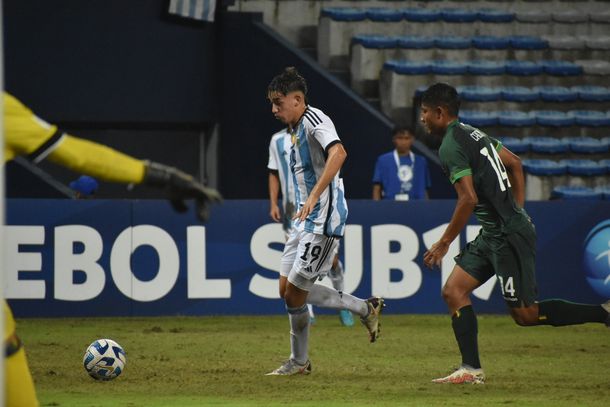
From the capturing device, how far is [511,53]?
20344 millimetres

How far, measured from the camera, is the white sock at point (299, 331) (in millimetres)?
9531

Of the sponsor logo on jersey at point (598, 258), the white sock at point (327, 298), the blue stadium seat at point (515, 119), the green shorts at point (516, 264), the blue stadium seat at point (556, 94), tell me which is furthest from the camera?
the blue stadium seat at point (556, 94)

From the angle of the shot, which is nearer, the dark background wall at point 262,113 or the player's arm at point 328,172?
the player's arm at point 328,172

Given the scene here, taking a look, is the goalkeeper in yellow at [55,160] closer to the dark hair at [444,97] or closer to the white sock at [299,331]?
the dark hair at [444,97]

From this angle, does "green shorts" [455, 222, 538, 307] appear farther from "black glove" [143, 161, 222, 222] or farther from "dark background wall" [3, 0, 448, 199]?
"dark background wall" [3, 0, 448, 199]

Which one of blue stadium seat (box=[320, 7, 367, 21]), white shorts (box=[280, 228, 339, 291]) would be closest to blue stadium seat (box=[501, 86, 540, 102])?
blue stadium seat (box=[320, 7, 367, 21])

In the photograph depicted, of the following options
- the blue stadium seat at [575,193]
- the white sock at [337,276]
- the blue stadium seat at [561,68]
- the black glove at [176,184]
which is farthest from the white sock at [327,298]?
the blue stadium seat at [561,68]

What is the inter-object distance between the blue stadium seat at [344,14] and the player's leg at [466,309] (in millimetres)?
11314

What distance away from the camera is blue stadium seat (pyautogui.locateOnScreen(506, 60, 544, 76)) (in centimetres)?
1983

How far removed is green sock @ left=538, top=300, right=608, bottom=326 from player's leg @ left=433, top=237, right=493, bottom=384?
1.55 ft

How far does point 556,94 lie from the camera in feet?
64.7

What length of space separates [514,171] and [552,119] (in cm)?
1050

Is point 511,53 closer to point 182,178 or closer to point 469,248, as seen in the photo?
point 469,248

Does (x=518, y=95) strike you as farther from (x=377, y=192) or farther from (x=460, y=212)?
(x=460, y=212)
